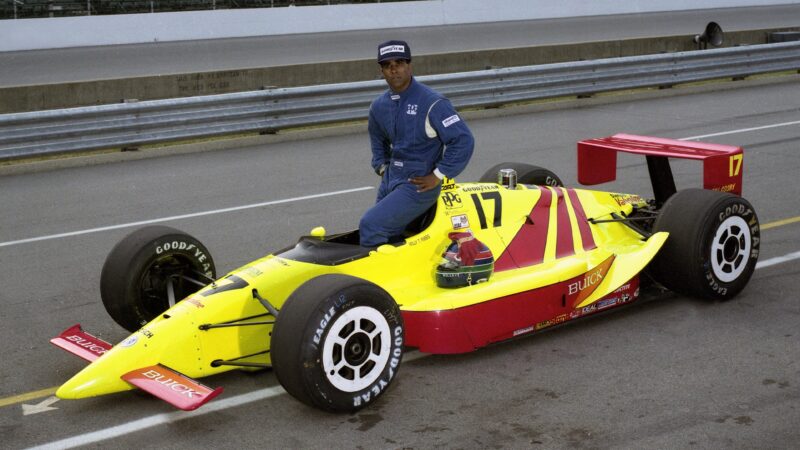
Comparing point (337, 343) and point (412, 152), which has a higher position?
point (412, 152)

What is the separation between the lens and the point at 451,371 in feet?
20.2

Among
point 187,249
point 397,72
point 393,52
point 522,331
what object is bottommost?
point 522,331

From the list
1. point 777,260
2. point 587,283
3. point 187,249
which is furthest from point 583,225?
point 187,249

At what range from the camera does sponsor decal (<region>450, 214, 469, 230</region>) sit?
22.0 ft

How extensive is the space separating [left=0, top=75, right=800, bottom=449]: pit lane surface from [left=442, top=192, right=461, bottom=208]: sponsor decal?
0.95 metres

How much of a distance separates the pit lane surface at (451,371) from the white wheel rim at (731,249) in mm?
230

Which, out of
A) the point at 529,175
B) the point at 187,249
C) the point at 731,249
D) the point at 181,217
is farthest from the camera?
the point at 181,217

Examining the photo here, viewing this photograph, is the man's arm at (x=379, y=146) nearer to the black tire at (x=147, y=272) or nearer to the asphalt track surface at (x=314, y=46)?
the black tire at (x=147, y=272)

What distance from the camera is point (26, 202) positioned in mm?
11422

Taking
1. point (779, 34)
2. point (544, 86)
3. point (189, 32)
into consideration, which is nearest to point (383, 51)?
point (544, 86)

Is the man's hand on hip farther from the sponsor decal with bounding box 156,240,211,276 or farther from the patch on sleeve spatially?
the sponsor decal with bounding box 156,240,211,276

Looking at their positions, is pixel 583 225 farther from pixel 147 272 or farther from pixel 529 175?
pixel 147 272

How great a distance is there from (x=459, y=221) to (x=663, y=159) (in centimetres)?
217

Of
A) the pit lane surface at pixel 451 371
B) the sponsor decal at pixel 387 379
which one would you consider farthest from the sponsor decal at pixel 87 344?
the sponsor decal at pixel 387 379
